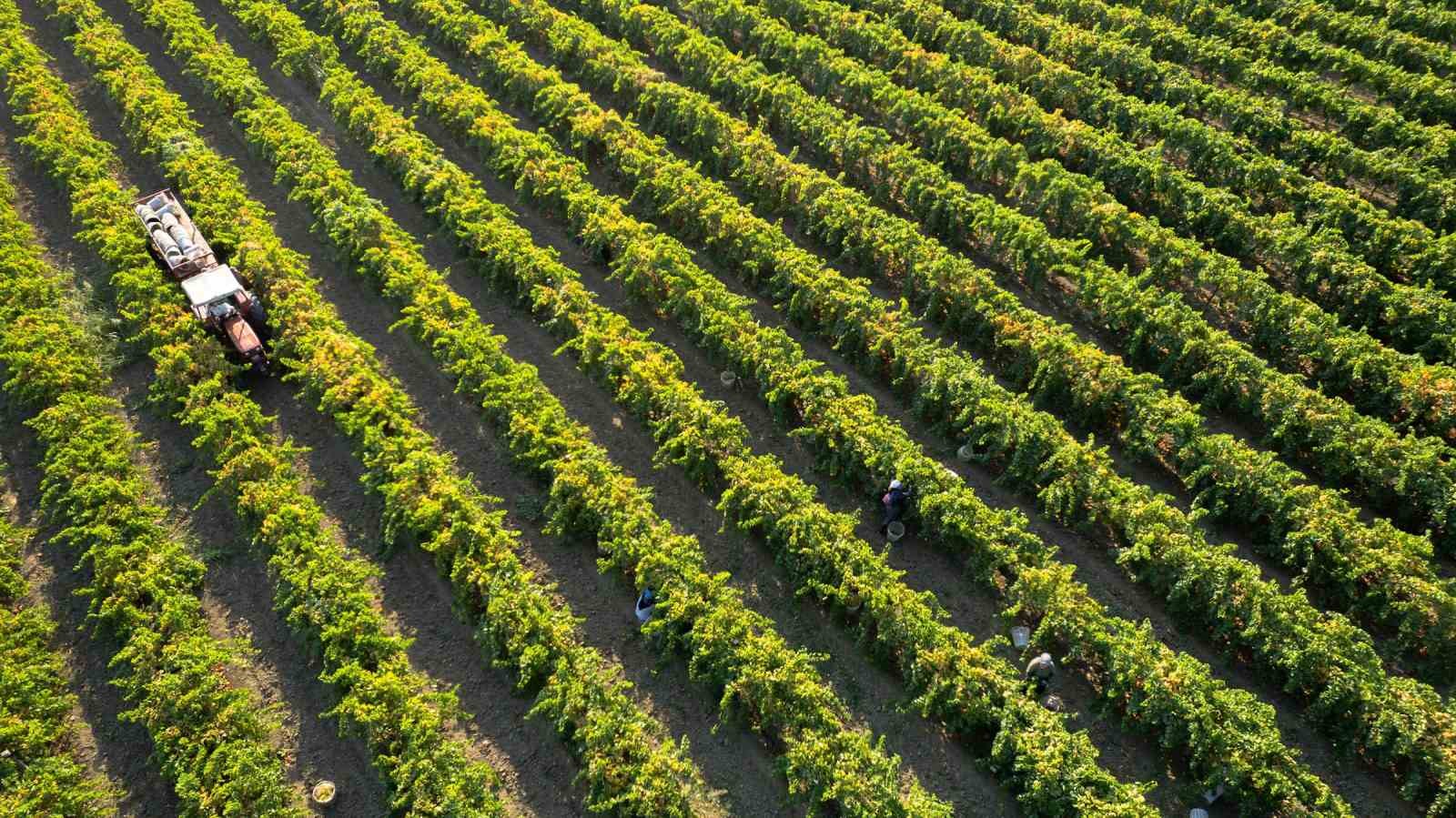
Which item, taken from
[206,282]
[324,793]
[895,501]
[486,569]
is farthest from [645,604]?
[206,282]

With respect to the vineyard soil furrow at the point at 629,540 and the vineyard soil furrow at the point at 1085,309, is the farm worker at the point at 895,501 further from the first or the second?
the vineyard soil furrow at the point at 1085,309

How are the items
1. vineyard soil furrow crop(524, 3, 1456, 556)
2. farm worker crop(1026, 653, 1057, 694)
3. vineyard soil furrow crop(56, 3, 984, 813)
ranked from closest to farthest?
vineyard soil furrow crop(56, 3, 984, 813), farm worker crop(1026, 653, 1057, 694), vineyard soil furrow crop(524, 3, 1456, 556)

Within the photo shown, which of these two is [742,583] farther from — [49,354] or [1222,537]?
[49,354]

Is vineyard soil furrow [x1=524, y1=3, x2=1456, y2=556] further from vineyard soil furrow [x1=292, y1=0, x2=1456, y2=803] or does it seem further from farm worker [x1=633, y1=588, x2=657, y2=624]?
farm worker [x1=633, y1=588, x2=657, y2=624]

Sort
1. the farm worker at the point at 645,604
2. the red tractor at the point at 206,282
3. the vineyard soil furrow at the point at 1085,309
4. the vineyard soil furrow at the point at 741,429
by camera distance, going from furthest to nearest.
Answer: the red tractor at the point at 206,282
the vineyard soil furrow at the point at 1085,309
the farm worker at the point at 645,604
the vineyard soil furrow at the point at 741,429

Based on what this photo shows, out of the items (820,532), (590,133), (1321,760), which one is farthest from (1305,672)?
(590,133)

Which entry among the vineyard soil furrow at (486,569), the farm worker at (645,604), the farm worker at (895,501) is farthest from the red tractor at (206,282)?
the farm worker at (895,501)

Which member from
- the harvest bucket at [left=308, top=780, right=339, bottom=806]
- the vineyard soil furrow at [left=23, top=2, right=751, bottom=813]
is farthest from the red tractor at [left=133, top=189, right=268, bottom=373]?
the harvest bucket at [left=308, top=780, right=339, bottom=806]
